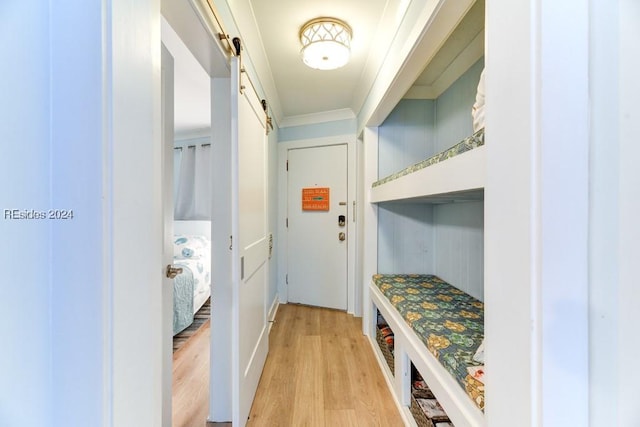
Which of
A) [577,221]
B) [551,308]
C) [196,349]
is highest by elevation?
[577,221]

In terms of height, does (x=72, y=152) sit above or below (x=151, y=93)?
below

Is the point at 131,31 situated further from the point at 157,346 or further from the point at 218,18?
the point at 218,18

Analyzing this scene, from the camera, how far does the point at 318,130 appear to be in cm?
307

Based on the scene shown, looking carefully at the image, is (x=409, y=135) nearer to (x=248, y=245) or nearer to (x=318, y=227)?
(x=318, y=227)

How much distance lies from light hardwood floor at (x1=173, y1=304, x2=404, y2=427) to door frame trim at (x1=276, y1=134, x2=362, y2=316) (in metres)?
0.48

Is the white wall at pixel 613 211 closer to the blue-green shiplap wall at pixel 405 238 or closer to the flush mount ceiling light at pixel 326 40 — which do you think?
the flush mount ceiling light at pixel 326 40

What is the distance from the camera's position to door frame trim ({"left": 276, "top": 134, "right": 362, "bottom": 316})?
2.93 metres

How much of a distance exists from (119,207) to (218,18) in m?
1.03

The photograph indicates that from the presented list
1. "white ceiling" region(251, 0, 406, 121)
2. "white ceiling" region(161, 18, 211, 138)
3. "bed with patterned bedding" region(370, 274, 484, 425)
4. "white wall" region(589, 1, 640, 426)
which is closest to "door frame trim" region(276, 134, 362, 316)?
"white ceiling" region(251, 0, 406, 121)

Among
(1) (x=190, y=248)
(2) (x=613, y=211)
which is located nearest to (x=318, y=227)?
(1) (x=190, y=248)

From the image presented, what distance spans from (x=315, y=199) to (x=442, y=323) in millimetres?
2064

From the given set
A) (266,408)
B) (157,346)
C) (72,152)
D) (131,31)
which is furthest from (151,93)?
(266,408)

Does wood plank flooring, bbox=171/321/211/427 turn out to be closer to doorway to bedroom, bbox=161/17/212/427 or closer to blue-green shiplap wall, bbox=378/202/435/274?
doorway to bedroom, bbox=161/17/212/427

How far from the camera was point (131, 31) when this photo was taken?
439 millimetres
